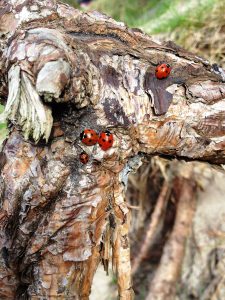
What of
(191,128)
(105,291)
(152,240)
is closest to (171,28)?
(152,240)

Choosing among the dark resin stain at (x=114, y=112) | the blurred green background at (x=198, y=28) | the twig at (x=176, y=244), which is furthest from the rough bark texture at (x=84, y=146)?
the blurred green background at (x=198, y=28)

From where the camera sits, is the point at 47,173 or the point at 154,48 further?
the point at 154,48

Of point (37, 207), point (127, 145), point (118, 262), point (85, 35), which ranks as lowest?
point (118, 262)

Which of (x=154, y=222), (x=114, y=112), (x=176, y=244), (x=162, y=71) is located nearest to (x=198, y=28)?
(x=154, y=222)

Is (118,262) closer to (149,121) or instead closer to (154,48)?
(149,121)

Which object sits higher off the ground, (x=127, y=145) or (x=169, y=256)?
(x=127, y=145)

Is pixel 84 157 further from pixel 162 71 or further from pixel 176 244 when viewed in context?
pixel 176 244

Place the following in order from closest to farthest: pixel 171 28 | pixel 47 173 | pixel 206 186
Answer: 1. pixel 47 173
2. pixel 206 186
3. pixel 171 28

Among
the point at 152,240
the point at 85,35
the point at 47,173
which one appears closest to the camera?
the point at 47,173
